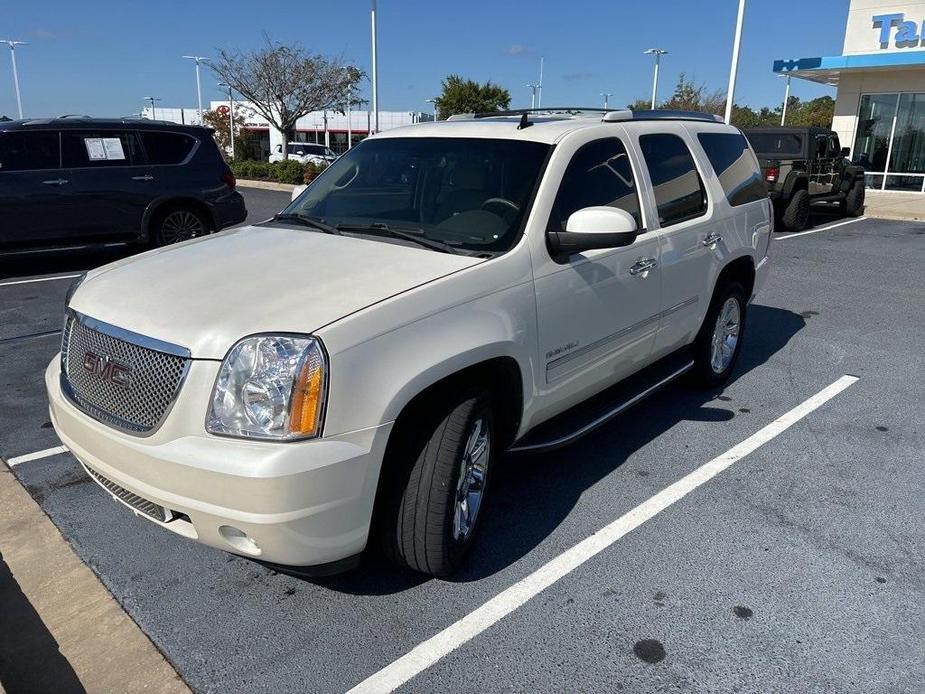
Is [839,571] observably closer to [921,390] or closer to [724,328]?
[724,328]

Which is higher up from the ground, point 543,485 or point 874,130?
point 874,130

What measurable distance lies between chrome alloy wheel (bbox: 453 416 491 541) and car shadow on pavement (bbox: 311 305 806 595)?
0.63 ft

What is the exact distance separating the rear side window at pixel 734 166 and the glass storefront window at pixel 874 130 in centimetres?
1959

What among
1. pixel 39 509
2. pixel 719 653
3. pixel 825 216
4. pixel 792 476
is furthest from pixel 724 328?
pixel 825 216

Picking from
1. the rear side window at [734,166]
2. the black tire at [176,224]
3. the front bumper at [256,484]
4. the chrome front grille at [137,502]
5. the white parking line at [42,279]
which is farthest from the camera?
the black tire at [176,224]

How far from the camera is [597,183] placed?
12.4 feet

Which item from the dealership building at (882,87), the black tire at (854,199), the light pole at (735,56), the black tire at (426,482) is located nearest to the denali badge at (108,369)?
the black tire at (426,482)

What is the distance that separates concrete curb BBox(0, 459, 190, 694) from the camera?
2531 mm

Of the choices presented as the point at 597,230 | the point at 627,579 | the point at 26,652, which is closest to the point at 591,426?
the point at 627,579

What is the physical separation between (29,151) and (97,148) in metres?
0.77

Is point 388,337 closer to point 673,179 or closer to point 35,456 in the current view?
point 673,179

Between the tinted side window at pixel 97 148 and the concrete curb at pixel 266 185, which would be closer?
the tinted side window at pixel 97 148

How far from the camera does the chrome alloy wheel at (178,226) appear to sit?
993 cm

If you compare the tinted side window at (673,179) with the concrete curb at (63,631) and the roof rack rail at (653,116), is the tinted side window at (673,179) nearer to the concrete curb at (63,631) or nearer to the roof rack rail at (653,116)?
the roof rack rail at (653,116)
